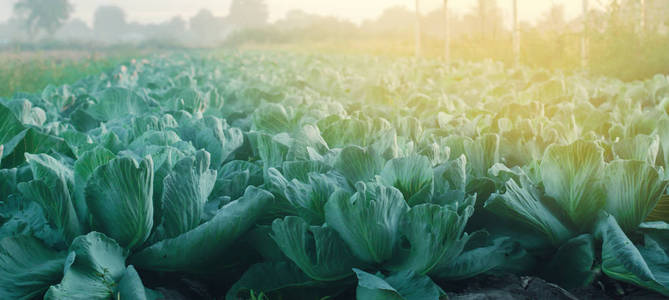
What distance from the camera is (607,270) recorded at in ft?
3.63

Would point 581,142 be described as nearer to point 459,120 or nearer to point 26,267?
point 459,120

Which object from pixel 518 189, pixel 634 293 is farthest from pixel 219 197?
pixel 634 293

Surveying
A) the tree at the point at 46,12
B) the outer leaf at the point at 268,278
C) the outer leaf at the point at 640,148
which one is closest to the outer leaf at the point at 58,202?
the outer leaf at the point at 268,278

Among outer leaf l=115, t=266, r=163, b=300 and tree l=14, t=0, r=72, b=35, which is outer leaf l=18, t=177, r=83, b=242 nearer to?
outer leaf l=115, t=266, r=163, b=300

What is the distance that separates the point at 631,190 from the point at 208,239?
0.89m

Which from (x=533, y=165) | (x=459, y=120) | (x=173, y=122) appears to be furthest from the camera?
(x=459, y=120)

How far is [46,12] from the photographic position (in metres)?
83.6

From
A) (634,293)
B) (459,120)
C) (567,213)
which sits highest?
(459,120)

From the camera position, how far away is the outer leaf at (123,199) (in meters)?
1.02

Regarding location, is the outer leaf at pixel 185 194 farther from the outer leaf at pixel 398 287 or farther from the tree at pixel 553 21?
the tree at pixel 553 21

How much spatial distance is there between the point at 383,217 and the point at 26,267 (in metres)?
0.69

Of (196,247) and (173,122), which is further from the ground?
(173,122)

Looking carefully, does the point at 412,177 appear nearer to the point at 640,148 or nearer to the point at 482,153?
the point at 482,153

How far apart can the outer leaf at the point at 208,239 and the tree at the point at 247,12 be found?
366ft
